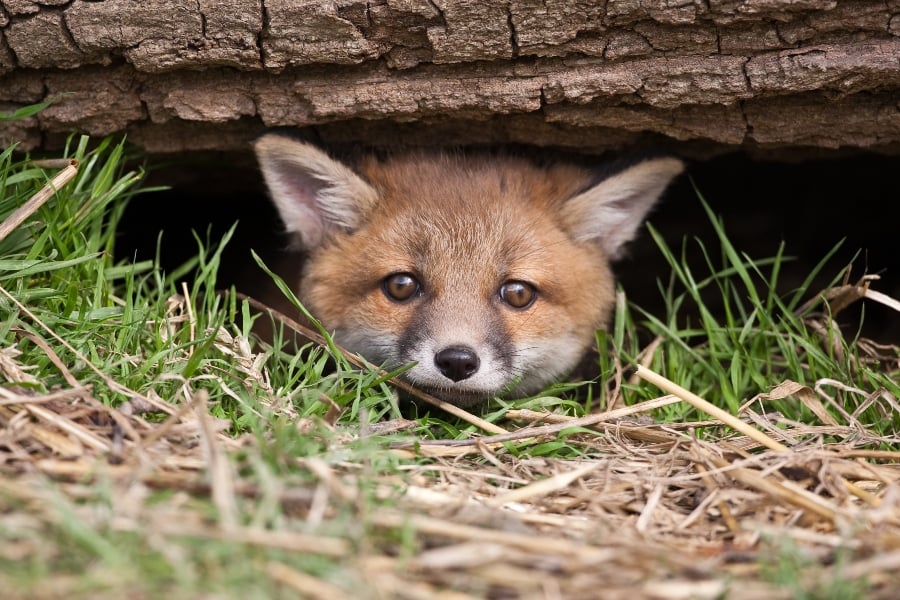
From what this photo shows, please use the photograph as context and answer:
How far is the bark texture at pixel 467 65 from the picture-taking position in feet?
11.0

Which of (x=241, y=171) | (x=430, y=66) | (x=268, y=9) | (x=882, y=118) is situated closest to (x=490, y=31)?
(x=430, y=66)

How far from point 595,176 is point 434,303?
1.18 metres

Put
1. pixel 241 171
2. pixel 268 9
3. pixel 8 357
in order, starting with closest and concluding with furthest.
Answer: pixel 8 357 < pixel 268 9 < pixel 241 171

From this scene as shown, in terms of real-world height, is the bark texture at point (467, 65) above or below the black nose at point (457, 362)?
above

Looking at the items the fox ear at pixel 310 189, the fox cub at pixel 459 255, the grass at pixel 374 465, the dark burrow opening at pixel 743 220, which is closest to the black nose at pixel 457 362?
the fox cub at pixel 459 255

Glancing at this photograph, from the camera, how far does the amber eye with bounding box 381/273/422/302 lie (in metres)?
3.99

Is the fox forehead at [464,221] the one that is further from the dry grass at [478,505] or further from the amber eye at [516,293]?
the dry grass at [478,505]

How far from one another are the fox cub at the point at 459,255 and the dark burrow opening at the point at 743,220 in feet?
4.53

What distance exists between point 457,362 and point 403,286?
1.97ft

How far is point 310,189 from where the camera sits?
432 cm

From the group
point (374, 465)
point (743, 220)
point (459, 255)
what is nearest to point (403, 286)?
point (459, 255)

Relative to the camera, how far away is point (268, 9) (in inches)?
134

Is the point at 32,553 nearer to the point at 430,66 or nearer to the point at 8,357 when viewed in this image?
the point at 8,357

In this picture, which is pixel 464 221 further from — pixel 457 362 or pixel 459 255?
pixel 457 362
